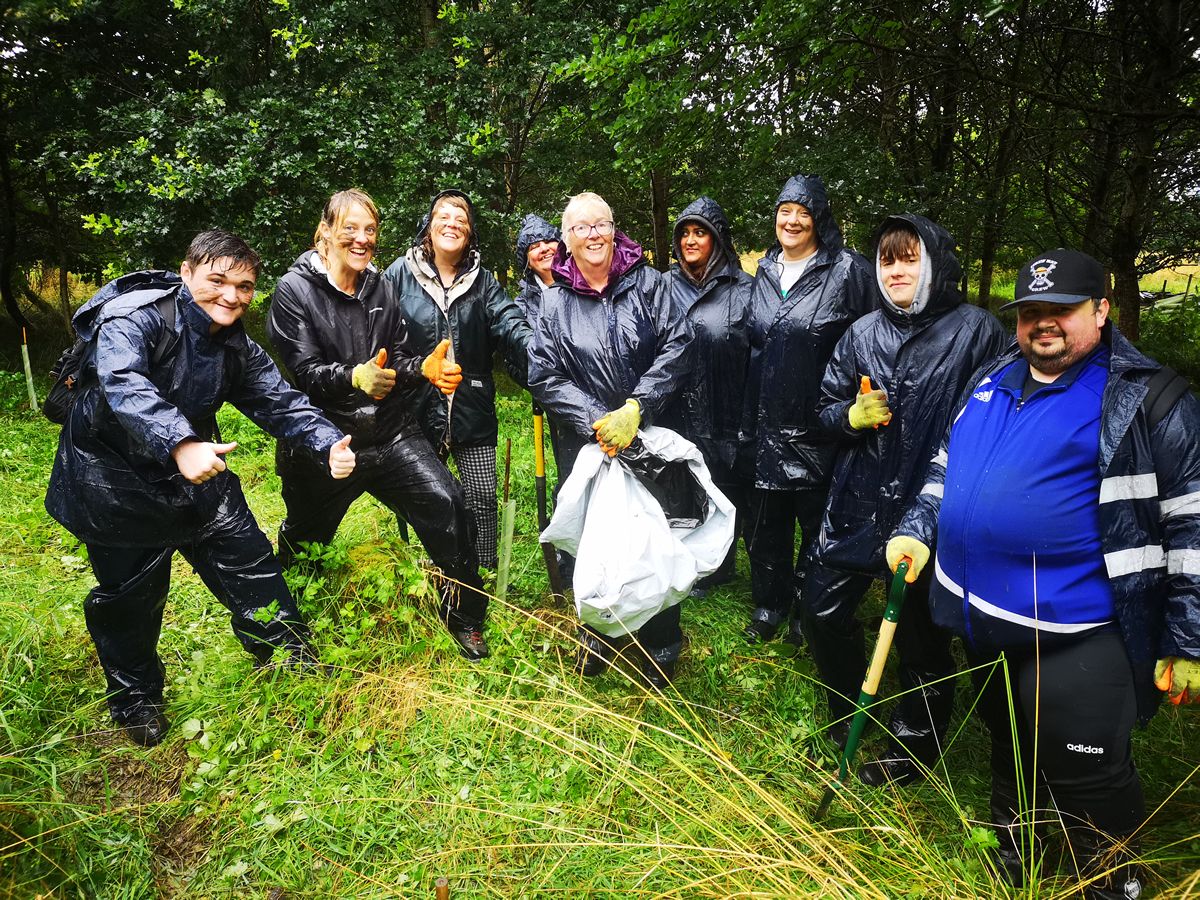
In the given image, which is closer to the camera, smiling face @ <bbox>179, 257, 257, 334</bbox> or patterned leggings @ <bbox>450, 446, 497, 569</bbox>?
smiling face @ <bbox>179, 257, 257, 334</bbox>

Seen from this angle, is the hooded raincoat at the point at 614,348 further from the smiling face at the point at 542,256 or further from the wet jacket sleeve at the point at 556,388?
the smiling face at the point at 542,256

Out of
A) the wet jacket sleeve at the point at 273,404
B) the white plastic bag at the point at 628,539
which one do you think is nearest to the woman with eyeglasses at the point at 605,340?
the white plastic bag at the point at 628,539

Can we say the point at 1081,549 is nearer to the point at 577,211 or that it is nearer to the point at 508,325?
the point at 577,211

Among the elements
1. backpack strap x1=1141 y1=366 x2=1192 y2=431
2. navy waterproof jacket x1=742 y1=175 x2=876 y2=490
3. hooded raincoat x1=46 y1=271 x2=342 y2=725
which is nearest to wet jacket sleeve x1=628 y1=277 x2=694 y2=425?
navy waterproof jacket x1=742 y1=175 x2=876 y2=490

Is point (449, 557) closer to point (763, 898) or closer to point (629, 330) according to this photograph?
point (629, 330)

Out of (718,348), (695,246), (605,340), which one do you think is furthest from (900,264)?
(695,246)

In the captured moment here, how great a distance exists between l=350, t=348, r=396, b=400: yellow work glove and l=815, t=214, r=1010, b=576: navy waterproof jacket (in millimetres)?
1880

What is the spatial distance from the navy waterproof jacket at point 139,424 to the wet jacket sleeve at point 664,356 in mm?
1701

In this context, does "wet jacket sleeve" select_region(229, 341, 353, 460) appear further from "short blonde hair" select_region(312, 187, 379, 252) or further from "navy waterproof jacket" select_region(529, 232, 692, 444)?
"navy waterproof jacket" select_region(529, 232, 692, 444)

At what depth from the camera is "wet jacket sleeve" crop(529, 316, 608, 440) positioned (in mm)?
2973

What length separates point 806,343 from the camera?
337 cm

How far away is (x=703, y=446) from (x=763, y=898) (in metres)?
2.54

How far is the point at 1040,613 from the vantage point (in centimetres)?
206

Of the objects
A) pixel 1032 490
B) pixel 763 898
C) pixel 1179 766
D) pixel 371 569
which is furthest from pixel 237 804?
pixel 1179 766
